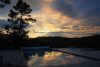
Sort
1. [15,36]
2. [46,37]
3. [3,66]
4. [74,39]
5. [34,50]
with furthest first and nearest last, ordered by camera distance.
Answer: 1. [46,37]
2. [74,39]
3. [15,36]
4. [34,50]
5. [3,66]

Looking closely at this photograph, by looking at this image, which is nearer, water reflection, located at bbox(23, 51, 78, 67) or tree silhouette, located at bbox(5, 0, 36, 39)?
water reflection, located at bbox(23, 51, 78, 67)

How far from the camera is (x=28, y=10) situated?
111 feet

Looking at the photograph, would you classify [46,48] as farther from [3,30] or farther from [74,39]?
[74,39]

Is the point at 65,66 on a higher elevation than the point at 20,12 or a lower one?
lower

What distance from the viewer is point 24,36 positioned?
32.6m

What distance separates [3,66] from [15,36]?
2050 centimetres

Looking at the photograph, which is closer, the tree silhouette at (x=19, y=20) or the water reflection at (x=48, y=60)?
the water reflection at (x=48, y=60)

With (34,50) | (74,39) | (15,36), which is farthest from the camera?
(74,39)

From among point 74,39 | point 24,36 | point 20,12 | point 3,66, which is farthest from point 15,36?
point 3,66

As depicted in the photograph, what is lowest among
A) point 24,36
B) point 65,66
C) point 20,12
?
point 65,66

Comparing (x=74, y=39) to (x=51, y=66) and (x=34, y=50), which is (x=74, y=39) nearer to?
(x=34, y=50)

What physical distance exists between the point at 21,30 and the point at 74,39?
16.4m

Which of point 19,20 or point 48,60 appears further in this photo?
point 19,20

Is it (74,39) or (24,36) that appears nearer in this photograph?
(24,36)
